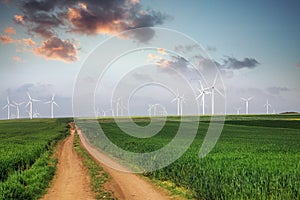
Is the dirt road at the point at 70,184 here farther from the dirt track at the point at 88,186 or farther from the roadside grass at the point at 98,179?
the roadside grass at the point at 98,179

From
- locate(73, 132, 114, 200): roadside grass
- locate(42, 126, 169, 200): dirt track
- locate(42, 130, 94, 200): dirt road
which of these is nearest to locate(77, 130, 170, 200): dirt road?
locate(42, 126, 169, 200): dirt track

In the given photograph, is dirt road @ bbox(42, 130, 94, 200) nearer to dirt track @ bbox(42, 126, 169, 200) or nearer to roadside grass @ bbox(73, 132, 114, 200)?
dirt track @ bbox(42, 126, 169, 200)

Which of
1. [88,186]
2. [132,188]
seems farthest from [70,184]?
[132,188]

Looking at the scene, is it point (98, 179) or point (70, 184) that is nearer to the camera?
point (70, 184)

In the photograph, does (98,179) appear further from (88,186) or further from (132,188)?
(132,188)

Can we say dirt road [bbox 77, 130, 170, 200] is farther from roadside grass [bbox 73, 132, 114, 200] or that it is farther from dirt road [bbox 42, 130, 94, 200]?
dirt road [bbox 42, 130, 94, 200]

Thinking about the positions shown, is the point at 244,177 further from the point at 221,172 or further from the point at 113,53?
the point at 113,53

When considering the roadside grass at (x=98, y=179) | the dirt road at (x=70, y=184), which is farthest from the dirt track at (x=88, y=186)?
the roadside grass at (x=98, y=179)

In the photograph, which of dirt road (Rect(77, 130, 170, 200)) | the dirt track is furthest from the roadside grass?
dirt road (Rect(77, 130, 170, 200))

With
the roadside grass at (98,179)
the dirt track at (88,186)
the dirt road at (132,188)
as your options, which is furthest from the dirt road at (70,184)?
the dirt road at (132,188)

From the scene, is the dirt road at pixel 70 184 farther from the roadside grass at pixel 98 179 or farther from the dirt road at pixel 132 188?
the dirt road at pixel 132 188

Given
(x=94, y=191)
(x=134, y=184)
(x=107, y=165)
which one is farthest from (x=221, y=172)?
(x=107, y=165)

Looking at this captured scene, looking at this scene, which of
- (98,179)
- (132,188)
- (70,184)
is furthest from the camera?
(98,179)

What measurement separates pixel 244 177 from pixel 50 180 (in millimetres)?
12807
